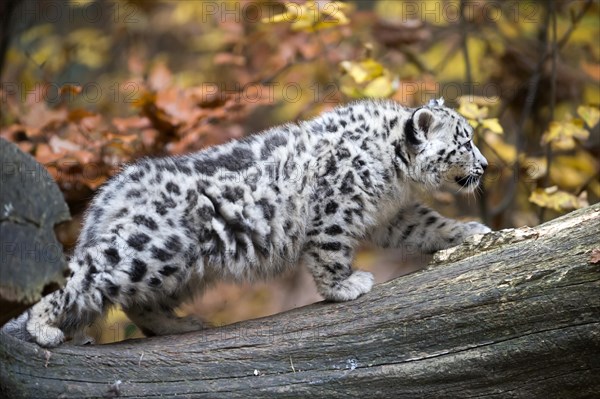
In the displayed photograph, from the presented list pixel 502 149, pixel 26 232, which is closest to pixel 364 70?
pixel 502 149

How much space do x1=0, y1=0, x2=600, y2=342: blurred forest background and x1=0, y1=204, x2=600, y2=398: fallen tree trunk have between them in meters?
1.56

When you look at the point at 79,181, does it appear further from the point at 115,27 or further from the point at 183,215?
the point at 115,27

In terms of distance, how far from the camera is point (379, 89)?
771 centimetres

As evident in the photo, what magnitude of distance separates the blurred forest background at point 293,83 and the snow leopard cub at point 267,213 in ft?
2.43

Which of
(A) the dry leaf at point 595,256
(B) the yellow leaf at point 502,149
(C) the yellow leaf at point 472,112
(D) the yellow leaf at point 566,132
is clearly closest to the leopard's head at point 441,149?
(C) the yellow leaf at point 472,112

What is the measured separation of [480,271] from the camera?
16.7 feet

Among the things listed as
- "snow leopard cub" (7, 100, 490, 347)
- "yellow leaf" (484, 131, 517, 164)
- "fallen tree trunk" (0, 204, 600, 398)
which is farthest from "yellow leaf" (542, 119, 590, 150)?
"fallen tree trunk" (0, 204, 600, 398)

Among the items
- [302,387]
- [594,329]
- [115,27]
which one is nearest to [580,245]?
[594,329]

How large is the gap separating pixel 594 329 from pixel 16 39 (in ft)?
31.2

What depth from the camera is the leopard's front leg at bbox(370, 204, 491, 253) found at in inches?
247

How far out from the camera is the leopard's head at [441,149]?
6266mm

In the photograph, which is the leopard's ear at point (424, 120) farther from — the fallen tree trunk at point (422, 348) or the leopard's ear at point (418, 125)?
the fallen tree trunk at point (422, 348)

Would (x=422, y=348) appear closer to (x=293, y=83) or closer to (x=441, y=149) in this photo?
(x=441, y=149)

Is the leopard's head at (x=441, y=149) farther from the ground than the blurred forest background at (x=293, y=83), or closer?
farther from the ground
